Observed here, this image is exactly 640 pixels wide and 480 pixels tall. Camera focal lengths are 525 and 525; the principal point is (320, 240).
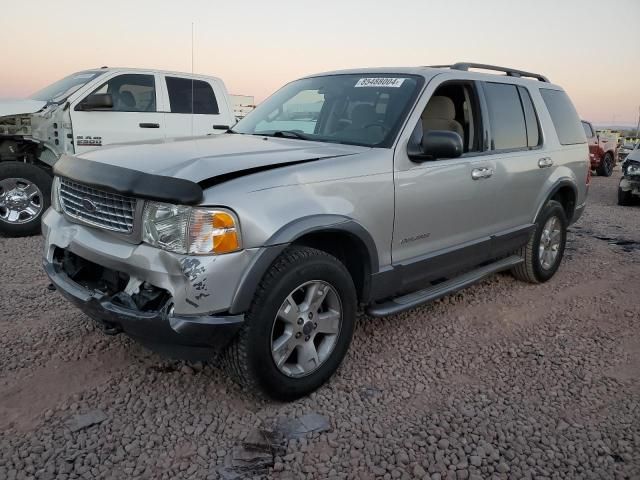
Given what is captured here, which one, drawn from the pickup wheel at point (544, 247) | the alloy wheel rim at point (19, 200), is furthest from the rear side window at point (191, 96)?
the pickup wheel at point (544, 247)

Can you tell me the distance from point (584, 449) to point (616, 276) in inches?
143

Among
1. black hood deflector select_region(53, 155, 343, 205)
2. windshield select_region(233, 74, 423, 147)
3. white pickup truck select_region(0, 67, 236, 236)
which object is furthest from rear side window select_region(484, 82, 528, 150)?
white pickup truck select_region(0, 67, 236, 236)

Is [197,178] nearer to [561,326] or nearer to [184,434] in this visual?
[184,434]

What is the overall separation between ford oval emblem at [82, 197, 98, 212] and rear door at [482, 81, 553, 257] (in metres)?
2.98

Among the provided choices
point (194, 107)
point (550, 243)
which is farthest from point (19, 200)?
point (550, 243)

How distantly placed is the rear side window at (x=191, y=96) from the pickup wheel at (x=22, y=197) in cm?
209

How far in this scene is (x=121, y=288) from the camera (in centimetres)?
279

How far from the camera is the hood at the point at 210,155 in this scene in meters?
2.64

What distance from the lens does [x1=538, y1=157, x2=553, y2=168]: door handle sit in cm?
Result: 478

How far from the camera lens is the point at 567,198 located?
5547mm

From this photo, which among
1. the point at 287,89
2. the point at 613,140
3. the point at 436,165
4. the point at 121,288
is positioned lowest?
the point at 613,140

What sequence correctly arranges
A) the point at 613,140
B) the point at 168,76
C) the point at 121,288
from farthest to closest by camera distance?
1. the point at 613,140
2. the point at 168,76
3. the point at 121,288

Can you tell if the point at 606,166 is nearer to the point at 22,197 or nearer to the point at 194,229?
the point at 22,197

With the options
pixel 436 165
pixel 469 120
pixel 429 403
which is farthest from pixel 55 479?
pixel 469 120
